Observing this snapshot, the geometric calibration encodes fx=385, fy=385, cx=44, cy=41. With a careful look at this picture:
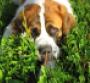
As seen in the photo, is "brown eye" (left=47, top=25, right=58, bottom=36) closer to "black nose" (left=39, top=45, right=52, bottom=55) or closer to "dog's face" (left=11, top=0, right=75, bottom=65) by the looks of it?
"dog's face" (left=11, top=0, right=75, bottom=65)

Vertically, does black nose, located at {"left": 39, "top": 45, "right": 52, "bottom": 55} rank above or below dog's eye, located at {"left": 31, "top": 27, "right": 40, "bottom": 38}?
below

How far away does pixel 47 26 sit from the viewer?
3.69 metres

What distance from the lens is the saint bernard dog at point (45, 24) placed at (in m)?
3.57

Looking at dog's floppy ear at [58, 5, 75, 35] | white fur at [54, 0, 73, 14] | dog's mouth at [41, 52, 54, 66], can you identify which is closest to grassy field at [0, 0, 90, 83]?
dog's mouth at [41, 52, 54, 66]

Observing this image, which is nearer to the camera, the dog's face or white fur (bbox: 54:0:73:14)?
the dog's face

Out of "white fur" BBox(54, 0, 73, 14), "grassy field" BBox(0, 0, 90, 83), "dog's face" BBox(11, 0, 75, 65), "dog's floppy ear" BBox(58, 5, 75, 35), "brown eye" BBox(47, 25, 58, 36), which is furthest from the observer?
"white fur" BBox(54, 0, 73, 14)

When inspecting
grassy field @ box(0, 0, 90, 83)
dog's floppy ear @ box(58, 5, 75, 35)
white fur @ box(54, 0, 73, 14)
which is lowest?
grassy field @ box(0, 0, 90, 83)

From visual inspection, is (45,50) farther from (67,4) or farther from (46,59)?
(67,4)

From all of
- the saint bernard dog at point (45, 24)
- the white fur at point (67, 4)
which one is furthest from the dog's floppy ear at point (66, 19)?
the white fur at point (67, 4)

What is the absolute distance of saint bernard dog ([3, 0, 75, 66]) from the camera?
3572 mm

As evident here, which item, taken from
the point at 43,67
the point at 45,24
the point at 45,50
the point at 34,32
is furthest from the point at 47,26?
the point at 43,67

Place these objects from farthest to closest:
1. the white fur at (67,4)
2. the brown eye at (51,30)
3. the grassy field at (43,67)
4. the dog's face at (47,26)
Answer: the white fur at (67,4) → the brown eye at (51,30) → the dog's face at (47,26) → the grassy field at (43,67)

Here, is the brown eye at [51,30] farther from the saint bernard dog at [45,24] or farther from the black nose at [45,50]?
the black nose at [45,50]

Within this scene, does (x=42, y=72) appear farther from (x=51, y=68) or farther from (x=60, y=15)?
(x=60, y=15)
